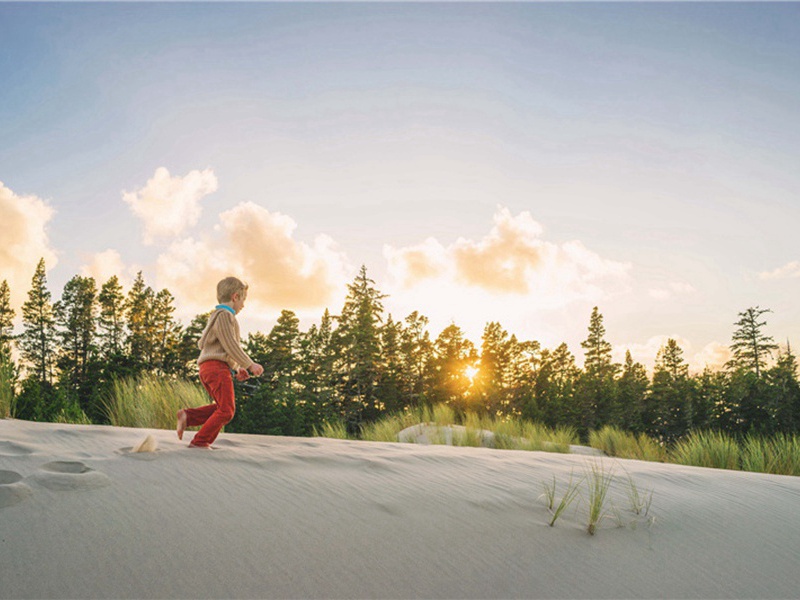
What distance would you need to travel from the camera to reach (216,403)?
12.8 ft

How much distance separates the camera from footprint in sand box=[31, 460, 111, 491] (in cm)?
242

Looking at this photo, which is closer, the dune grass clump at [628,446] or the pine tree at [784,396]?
the dune grass clump at [628,446]

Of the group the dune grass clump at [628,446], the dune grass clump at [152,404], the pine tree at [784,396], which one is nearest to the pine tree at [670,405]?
the pine tree at [784,396]

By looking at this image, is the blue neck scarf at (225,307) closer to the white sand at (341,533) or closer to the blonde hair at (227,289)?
the blonde hair at (227,289)

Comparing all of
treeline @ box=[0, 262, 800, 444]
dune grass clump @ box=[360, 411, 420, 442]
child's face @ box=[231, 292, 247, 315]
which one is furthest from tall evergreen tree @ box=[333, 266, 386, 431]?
child's face @ box=[231, 292, 247, 315]

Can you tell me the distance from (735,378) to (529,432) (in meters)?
45.3

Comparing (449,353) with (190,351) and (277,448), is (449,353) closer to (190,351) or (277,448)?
(190,351)

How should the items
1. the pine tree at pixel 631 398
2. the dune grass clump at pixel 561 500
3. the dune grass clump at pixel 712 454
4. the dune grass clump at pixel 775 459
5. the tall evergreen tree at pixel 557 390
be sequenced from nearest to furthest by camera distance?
1. the dune grass clump at pixel 561 500
2. the dune grass clump at pixel 775 459
3. the dune grass clump at pixel 712 454
4. the tall evergreen tree at pixel 557 390
5. the pine tree at pixel 631 398

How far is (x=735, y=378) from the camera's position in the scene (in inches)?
1916

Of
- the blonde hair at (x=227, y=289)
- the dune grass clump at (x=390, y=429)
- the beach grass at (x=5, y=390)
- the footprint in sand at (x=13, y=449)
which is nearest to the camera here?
the footprint in sand at (x=13, y=449)

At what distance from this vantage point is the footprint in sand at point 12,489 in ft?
7.22

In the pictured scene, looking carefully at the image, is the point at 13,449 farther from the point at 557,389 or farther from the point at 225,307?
the point at 557,389

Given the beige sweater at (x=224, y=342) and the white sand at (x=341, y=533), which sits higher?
the beige sweater at (x=224, y=342)

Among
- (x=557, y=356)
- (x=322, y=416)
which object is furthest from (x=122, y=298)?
(x=557, y=356)
